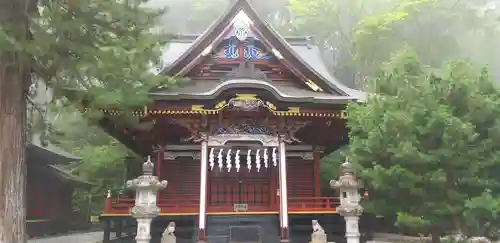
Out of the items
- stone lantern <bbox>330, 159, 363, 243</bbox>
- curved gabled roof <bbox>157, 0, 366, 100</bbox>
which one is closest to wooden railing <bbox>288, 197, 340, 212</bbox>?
stone lantern <bbox>330, 159, 363, 243</bbox>

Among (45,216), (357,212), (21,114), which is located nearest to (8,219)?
(21,114)

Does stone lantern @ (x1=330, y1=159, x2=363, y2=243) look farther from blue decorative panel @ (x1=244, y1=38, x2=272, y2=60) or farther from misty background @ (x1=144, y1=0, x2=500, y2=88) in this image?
misty background @ (x1=144, y1=0, x2=500, y2=88)

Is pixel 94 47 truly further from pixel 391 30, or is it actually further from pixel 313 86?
pixel 391 30

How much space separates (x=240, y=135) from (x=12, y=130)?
615cm

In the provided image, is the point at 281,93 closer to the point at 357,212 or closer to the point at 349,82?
the point at 357,212

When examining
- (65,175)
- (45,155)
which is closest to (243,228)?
(45,155)

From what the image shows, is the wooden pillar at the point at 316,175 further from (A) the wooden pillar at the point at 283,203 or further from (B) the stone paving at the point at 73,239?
(B) the stone paving at the point at 73,239

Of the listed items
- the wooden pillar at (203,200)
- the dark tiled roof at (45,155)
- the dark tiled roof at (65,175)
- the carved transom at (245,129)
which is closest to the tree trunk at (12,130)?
the wooden pillar at (203,200)

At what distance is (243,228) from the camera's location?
13.1m

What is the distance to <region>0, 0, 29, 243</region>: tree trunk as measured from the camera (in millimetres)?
9258

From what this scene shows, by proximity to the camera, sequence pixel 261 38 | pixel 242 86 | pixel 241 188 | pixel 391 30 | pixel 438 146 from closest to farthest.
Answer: pixel 438 146 < pixel 242 86 < pixel 241 188 < pixel 261 38 < pixel 391 30

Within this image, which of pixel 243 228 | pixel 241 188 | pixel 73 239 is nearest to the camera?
pixel 243 228

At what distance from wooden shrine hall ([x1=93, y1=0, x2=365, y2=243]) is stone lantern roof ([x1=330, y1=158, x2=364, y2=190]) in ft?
7.64

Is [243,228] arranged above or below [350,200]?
below
